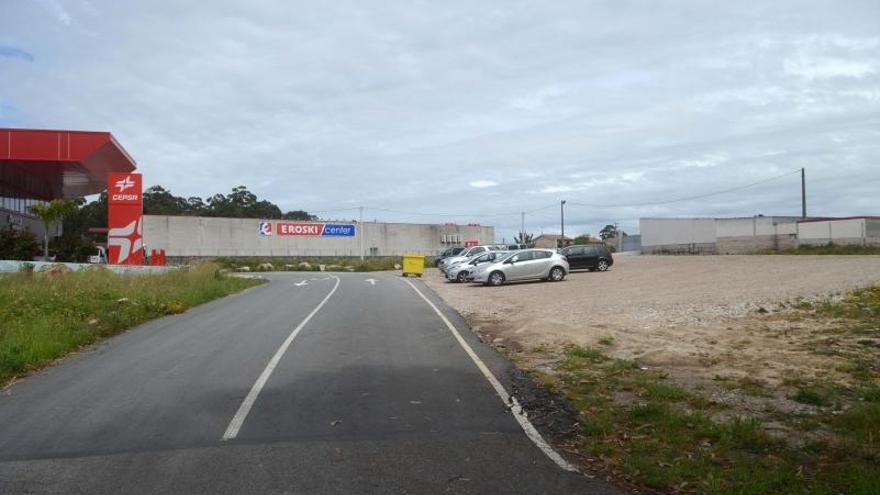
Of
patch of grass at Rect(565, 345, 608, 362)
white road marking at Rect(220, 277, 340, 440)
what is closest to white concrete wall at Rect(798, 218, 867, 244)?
patch of grass at Rect(565, 345, 608, 362)

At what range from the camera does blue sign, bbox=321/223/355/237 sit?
76938 mm

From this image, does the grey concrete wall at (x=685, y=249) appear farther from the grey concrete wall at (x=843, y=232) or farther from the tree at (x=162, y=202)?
the tree at (x=162, y=202)

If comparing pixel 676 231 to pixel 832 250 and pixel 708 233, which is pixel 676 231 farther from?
pixel 832 250

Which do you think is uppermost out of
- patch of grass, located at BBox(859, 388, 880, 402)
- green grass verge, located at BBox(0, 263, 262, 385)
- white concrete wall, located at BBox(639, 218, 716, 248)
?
white concrete wall, located at BBox(639, 218, 716, 248)

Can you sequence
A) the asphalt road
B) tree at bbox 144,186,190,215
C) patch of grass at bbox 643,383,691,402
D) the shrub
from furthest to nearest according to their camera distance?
tree at bbox 144,186,190,215 < the shrub < patch of grass at bbox 643,383,691,402 < the asphalt road

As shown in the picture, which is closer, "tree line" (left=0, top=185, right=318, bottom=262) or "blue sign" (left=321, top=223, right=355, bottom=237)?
"tree line" (left=0, top=185, right=318, bottom=262)

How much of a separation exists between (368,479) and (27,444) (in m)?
3.42

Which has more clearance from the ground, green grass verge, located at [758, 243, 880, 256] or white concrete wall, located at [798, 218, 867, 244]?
white concrete wall, located at [798, 218, 867, 244]

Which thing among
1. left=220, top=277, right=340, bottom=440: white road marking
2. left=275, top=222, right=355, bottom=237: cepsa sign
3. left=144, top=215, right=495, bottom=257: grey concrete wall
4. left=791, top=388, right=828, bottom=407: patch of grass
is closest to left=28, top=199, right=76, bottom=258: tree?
left=220, top=277, right=340, bottom=440: white road marking

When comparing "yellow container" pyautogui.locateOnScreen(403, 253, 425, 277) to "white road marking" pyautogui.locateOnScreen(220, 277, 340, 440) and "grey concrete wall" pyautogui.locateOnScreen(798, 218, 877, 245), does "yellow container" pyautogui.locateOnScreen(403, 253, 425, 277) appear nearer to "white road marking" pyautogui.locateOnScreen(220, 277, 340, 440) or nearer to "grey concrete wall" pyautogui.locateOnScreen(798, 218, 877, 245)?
"white road marking" pyautogui.locateOnScreen(220, 277, 340, 440)

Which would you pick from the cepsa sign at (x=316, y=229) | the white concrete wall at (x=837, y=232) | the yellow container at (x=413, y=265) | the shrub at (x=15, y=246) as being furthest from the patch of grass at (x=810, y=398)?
the cepsa sign at (x=316, y=229)

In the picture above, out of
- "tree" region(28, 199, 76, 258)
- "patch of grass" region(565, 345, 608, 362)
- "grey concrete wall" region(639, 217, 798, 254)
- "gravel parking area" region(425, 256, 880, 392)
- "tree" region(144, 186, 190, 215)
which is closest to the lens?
"gravel parking area" region(425, 256, 880, 392)

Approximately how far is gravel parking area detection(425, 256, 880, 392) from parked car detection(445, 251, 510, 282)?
7.85 metres

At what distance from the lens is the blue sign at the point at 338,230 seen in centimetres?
7694
